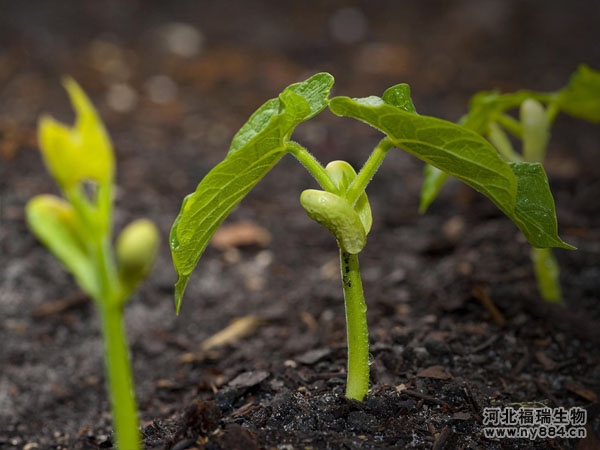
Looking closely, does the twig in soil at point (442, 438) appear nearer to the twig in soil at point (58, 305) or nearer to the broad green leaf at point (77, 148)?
the broad green leaf at point (77, 148)

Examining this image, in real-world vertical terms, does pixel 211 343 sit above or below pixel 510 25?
below

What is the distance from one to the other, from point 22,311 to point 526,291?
1.62 metres

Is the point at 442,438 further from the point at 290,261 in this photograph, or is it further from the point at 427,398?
the point at 290,261

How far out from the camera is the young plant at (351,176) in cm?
104

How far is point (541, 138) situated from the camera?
1685 mm

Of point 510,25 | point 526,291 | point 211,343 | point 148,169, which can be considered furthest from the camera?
point 510,25

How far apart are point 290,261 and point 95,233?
180 cm

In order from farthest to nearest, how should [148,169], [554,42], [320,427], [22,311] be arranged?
1. [554,42]
2. [148,169]
3. [22,311]
4. [320,427]

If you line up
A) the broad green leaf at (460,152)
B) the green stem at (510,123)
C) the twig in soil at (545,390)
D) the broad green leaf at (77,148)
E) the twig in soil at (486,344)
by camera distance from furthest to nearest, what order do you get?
1. the green stem at (510,123)
2. the twig in soil at (486,344)
3. the twig in soil at (545,390)
4. the broad green leaf at (460,152)
5. the broad green leaf at (77,148)

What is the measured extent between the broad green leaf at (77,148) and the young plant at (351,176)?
211mm

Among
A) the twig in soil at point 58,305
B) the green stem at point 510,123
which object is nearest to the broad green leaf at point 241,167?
the green stem at point 510,123

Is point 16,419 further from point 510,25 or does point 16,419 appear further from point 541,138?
point 510,25

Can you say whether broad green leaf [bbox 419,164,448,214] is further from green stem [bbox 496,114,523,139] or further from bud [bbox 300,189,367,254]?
bud [bbox 300,189,367,254]

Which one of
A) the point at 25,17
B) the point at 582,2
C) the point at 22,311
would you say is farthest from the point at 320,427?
the point at 582,2
